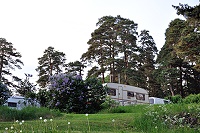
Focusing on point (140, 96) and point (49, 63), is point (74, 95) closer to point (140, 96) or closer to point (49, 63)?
point (140, 96)

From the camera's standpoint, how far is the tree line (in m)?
30.6

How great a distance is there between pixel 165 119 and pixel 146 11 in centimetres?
706

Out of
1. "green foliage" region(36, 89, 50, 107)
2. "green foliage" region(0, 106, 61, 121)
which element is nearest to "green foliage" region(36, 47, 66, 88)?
"green foliage" region(36, 89, 50, 107)

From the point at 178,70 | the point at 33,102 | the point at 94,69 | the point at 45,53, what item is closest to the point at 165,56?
the point at 178,70

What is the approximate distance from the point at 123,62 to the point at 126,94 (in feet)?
37.4

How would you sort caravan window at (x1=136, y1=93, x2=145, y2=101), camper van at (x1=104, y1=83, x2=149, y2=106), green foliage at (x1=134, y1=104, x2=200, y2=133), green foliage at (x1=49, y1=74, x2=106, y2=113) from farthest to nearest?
caravan window at (x1=136, y1=93, x2=145, y2=101) < camper van at (x1=104, y1=83, x2=149, y2=106) < green foliage at (x1=49, y1=74, x2=106, y2=113) < green foliage at (x1=134, y1=104, x2=200, y2=133)

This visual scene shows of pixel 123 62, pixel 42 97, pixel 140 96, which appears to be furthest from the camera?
pixel 123 62

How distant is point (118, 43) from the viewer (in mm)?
32031

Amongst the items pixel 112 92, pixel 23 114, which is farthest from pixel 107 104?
pixel 112 92

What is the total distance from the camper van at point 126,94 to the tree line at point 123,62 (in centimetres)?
780

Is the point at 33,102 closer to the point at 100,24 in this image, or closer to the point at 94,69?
the point at 94,69

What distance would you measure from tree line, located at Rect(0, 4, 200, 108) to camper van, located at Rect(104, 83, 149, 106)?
7802 mm

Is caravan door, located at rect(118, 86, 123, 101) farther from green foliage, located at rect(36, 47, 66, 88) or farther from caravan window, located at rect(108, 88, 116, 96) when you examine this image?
green foliage, located at rect(36, 47, 66, 88)

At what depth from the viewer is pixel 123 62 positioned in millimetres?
32000
